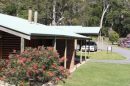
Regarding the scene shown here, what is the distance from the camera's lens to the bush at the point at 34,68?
1300 centimetres

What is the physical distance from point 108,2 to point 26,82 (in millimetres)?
79515

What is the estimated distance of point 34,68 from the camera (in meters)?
13.0

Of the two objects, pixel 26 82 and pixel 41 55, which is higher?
pixel 41 55

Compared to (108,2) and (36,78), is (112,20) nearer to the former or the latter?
(108,2)

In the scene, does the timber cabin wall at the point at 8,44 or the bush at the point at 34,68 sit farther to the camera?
the timber cabin wall at the point at 8,44

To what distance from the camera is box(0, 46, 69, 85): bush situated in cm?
1300

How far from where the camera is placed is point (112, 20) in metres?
89.1

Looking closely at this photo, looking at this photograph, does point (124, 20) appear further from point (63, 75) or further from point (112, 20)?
point (63, 75)

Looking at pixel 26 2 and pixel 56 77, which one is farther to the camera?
pixel 26 2

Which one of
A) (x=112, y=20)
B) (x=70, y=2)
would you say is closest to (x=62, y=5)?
(x=70, y=2)

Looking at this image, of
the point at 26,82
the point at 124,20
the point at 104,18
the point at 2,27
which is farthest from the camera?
the point at 104,18

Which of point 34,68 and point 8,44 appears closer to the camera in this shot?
point 34,68

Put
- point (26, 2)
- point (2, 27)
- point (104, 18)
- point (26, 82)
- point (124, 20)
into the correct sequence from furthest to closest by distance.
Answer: point (104, 18) → point (124, 20) → point (26, 2) → point (2, 27) → point (26, 82)

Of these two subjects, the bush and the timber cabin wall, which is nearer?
the bush
